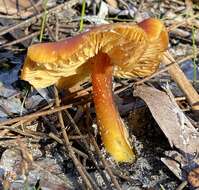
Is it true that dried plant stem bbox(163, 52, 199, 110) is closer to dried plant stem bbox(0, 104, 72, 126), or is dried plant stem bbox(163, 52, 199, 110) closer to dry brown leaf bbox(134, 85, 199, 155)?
dry brown leaf bbox(134, 85, 199, 155)

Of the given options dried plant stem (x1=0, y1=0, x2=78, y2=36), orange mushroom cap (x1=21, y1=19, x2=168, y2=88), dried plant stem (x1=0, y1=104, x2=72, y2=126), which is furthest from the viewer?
Result: dried plant stem (x1=0, y1=0, x2=78, y2=36)

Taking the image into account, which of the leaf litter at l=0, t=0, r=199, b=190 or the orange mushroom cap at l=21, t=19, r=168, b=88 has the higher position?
the orange mushroom cap at l=21, t=19, r=168, b=88

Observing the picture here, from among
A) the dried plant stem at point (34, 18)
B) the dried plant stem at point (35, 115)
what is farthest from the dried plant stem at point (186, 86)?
the dried plant stem at point (34, 18)

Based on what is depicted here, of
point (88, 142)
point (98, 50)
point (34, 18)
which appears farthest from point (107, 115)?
point (34, 18)

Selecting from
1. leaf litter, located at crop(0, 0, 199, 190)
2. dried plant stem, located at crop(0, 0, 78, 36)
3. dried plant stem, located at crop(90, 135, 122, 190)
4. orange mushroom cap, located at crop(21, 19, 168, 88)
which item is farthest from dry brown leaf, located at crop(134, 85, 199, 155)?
dried plant stem, located at crop(0, 0, 78, 36)

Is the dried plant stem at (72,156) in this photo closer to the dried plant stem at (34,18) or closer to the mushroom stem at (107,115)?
the mushroom stem at (107,115)

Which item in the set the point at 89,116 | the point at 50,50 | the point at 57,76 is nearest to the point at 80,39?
the point at 50,50

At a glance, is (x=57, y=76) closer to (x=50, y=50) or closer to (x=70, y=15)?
(x=50, y=50)

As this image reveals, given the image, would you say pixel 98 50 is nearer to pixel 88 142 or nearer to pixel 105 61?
pixel 105 61
